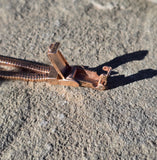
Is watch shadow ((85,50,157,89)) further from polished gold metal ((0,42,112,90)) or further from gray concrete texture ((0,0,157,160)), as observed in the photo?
polished gold metal ((0,42,112,90))

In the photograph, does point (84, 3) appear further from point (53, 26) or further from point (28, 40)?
point (28, 40)

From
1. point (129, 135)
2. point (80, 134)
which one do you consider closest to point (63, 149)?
point (80, 134)

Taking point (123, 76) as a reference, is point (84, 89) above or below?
below

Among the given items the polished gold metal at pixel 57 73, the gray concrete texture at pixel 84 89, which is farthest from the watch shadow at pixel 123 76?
the polished gold metal at pixel 57 73

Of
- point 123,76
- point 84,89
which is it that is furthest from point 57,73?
point 123,76

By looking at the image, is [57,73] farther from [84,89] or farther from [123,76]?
[123,76]

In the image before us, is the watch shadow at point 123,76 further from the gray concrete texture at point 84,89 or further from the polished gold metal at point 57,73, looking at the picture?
the polished gold metal at point 57,73
